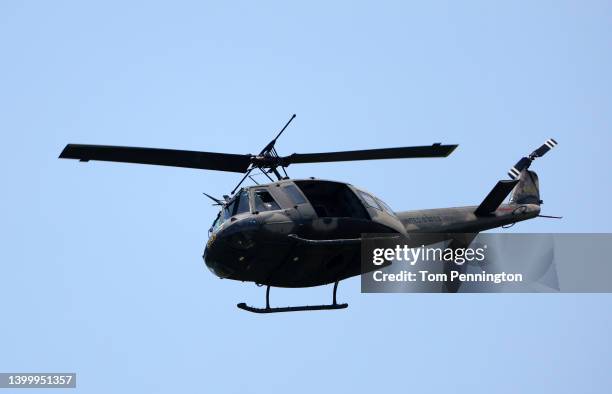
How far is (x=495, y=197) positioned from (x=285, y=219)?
816 centimetres

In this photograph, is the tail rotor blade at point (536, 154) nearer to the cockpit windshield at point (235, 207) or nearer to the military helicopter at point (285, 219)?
the military helicopter at point (285, 219)

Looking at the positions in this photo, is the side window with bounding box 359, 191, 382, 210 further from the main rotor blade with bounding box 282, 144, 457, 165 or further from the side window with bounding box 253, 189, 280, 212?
the side window with bounding box 253, 189, 280, 212

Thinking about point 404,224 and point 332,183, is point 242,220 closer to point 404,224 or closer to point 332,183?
point 332,183

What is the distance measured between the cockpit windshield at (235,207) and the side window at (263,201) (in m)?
0.21

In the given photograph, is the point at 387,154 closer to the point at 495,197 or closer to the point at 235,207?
the point at 235,207

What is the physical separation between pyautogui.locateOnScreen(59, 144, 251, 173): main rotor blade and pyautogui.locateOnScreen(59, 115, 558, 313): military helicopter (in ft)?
0.07

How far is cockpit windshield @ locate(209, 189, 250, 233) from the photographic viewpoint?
21.8m

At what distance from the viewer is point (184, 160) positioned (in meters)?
22.1

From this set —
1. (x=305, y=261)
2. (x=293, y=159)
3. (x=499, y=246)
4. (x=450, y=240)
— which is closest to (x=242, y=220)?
(x=305, y=261)

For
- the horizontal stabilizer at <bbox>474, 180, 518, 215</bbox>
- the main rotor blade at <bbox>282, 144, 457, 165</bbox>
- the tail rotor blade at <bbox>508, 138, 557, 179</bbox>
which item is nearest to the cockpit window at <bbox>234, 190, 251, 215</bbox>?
the main rotor blade at <bbox>282, 144, 457, 165</bbox>

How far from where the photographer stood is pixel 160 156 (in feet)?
71.2

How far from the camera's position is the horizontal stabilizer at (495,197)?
26.7m

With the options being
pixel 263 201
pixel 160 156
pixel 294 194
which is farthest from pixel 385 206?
pixel 160 156

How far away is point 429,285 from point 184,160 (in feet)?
25.8
